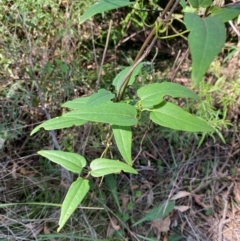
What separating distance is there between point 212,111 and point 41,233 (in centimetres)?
86

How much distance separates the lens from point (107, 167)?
2.76ft

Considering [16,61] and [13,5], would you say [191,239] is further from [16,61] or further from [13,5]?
[13,5]

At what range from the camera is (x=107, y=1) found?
747 mm

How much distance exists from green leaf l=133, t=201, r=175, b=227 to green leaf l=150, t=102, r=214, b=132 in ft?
2.86

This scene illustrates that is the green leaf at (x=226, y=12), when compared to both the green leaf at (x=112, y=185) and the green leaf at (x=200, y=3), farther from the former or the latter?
the green leaf at (x=112, y=185)

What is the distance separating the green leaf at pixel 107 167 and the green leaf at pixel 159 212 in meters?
0.74

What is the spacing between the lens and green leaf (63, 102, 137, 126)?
0.71 metres

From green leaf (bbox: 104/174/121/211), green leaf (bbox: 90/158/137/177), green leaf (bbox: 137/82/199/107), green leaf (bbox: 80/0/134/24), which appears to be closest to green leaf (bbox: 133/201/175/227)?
green leaf (bbox: 104/174/121/211)

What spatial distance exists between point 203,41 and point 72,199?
448 mm

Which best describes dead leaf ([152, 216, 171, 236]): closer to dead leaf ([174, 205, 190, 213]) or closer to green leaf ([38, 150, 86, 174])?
dead leaf ([174, 205, 190, 213])

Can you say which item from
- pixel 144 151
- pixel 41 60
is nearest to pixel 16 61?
pixel 41 60

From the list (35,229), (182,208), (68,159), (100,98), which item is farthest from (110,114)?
(182,208)

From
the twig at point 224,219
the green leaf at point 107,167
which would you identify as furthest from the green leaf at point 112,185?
the green leaf at point 107,167

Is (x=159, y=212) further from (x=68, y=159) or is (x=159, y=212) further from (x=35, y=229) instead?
(x=68, y=159)
